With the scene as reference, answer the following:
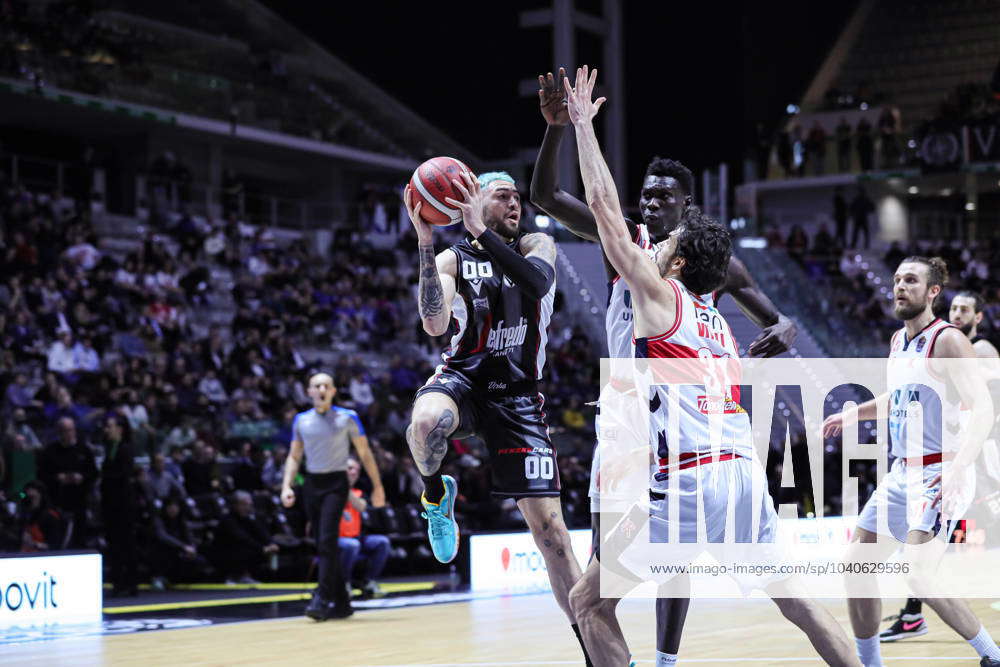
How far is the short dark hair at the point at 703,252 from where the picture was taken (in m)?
4.91

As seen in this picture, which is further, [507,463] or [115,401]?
[115,401]

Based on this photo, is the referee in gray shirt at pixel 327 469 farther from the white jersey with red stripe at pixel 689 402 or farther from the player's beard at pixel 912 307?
the white jersey with red stripe at pixel 689 402

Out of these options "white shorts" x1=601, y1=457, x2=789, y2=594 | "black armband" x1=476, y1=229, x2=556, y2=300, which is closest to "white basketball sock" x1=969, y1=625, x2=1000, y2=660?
"white shorts" x1=601, y1=457, x2=789, y2=594

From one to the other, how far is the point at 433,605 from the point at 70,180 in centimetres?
1449

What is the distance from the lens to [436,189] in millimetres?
5961

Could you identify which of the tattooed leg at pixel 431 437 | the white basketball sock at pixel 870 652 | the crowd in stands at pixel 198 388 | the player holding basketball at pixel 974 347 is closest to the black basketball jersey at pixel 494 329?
the tattooed leg at pixel 431 437

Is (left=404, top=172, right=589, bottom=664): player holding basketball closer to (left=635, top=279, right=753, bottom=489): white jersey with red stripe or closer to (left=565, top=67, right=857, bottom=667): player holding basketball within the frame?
(left=565, top=67, right=857, bottom=667): player holding basketball

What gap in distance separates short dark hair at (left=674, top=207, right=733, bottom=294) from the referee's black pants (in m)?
5.95

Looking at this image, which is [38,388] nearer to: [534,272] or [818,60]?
[534,272]

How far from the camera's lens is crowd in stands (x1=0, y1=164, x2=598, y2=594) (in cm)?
1239

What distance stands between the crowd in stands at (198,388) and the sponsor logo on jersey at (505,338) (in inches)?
212

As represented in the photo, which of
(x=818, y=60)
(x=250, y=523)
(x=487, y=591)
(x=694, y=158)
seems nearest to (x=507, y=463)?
(x=487, y=591)

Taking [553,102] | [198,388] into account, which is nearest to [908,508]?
[553,102]

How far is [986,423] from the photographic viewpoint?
649 cm
